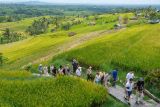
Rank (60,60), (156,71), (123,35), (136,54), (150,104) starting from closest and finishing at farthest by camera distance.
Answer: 1. (150,104)
2. (156,71)
3. (136,54)
4. (60,60)
5. (123,35)

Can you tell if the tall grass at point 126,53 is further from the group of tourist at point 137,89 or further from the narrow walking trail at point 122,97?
the group of tourist at point 137,89

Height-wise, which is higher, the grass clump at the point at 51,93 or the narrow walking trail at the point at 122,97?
the grass clump at the point at 51,93

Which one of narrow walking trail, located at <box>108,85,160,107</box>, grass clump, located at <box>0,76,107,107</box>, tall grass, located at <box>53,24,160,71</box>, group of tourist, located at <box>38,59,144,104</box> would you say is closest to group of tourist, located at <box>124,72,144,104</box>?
group of tourist, located at <box>38,59,144,104</box>

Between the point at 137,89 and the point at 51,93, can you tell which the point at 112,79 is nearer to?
the point at 137,89

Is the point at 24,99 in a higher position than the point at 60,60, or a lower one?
higher

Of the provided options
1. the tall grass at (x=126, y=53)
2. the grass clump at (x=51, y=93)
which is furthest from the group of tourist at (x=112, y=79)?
the tall grass at (x=126, y=53)

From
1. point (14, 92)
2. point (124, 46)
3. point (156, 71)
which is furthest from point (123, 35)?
point (14, 92)

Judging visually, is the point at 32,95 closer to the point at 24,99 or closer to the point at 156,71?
the point at 24,99

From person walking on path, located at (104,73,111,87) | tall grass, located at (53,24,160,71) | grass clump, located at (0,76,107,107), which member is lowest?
tall grass, located at (53,24,160,71)

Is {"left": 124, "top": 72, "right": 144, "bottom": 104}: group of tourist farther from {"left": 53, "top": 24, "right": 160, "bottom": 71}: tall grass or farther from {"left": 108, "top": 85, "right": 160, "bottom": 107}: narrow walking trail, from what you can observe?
{"left": 53, "top": 24, "right": 160, "bottom": 71}: tall grass

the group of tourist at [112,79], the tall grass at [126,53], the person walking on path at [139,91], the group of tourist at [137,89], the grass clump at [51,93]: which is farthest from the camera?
the tall grass at [126,53]

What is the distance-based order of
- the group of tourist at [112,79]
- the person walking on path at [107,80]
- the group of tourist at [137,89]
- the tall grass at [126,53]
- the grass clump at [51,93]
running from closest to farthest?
the grass clump at [51,93] < the group of tourist at [137,89] < the group of tourist at [112,79] < the person walking on path at [107,80] < the tall grass at [126,53]
